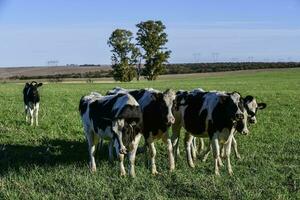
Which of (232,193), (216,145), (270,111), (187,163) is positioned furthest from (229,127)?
(270,111)

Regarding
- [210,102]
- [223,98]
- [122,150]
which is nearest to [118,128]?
[122,150]

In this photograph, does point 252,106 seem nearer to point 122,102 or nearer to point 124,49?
point 122,102

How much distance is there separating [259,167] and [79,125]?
31.1 ft

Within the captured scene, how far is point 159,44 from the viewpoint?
322 feet

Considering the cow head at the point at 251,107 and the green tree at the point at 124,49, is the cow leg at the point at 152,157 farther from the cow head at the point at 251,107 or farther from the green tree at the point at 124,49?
the green tree at the point at 124,49

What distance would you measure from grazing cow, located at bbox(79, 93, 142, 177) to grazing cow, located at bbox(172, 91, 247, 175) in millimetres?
1686

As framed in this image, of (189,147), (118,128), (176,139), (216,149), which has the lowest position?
(189,147)

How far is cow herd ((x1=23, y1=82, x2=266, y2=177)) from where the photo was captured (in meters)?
11.1

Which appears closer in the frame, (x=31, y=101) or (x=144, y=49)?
(x=31, y=101)

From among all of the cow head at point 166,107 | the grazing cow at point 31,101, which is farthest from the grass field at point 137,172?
the grazing cow at point 31,101

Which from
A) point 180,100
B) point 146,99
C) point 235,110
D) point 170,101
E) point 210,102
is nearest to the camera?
point 235,110

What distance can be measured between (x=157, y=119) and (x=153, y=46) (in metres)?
86.8

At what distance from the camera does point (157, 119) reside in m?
11.9

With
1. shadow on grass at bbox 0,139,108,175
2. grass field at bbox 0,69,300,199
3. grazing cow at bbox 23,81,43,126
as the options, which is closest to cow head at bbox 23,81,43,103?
grazing cow at bbox 23,81,43,126
